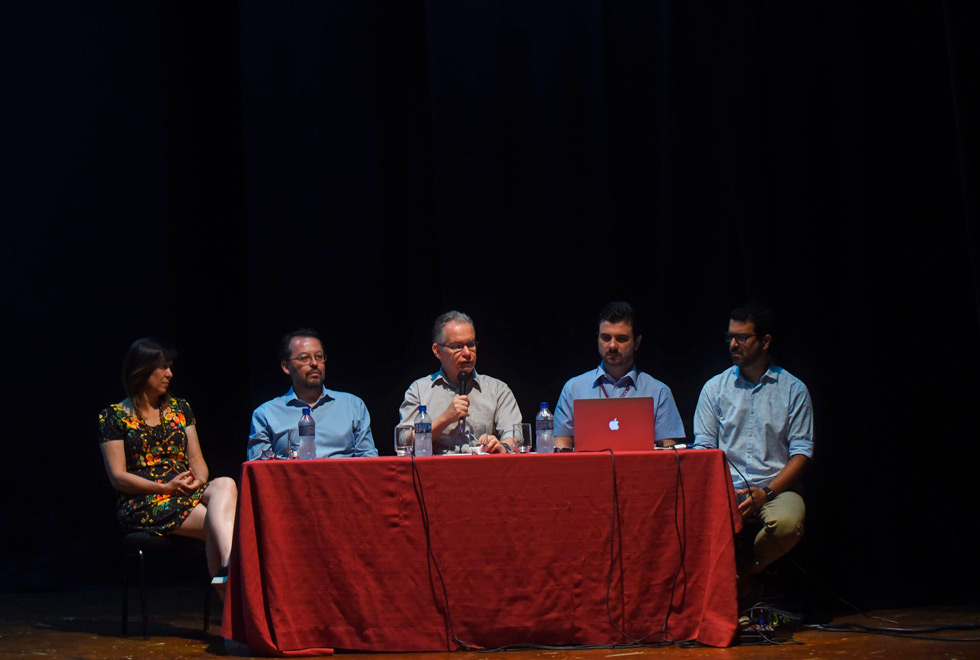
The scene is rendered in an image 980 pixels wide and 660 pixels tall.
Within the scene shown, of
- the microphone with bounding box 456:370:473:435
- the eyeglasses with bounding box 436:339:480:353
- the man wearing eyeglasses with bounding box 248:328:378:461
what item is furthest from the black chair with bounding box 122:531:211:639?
the eyeglasses with bounding box 436:339:480:353

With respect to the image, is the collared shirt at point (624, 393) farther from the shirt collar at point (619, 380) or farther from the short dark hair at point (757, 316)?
the short dark hair at point (757, 316)

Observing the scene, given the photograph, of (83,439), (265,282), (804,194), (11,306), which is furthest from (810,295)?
(11,306)

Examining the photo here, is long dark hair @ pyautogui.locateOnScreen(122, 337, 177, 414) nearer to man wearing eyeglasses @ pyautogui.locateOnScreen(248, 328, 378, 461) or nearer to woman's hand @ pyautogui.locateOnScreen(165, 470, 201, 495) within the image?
woman's hand @ pyautogui.locateOnScreen(165, 470, 201, 495)

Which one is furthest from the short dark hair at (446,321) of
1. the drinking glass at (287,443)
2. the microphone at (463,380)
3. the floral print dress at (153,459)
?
the floral print dress at (153,459)

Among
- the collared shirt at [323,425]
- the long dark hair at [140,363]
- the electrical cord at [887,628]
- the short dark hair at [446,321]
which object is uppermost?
the short dark hair at [446,321]

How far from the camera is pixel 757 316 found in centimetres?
379

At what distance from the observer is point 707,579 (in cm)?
311

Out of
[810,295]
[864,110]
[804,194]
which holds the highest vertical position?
[864,110]

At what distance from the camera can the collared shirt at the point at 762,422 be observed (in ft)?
12.4

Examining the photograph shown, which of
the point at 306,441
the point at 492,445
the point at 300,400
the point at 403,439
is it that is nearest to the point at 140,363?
the point at 300,400

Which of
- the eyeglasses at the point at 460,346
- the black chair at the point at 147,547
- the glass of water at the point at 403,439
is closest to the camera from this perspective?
the glass of water at the point at 403,439

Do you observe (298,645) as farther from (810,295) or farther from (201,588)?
(810,295)

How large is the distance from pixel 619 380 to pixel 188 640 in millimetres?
1947

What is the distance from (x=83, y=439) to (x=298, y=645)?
92.0 inches
